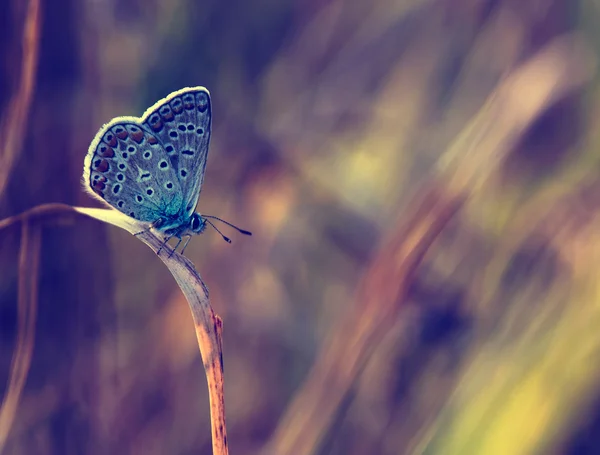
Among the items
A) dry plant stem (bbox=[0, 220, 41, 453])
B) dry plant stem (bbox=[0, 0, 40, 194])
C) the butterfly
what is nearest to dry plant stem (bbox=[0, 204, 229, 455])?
the butterfly

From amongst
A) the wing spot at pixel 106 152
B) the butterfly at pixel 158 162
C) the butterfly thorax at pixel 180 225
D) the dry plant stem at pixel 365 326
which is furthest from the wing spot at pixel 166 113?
the dry plant stem at pixel 365 326

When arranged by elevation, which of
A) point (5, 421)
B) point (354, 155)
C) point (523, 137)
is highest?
point (523, 137)

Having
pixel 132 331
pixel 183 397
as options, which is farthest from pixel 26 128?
pixel 183 397

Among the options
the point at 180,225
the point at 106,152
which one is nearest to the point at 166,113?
the point at 106,152

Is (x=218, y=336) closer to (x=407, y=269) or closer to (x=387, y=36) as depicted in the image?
(x=407, y=269)

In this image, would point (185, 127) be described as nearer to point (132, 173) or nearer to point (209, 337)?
point (132, 173)

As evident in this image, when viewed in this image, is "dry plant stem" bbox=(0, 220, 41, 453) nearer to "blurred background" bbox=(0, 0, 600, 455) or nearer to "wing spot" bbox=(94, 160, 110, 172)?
"blurred background" bbox=(0, 0, 600, 455)

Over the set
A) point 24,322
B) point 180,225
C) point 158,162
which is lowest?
point 24,322

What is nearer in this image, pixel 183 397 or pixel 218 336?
pixel 218 336
